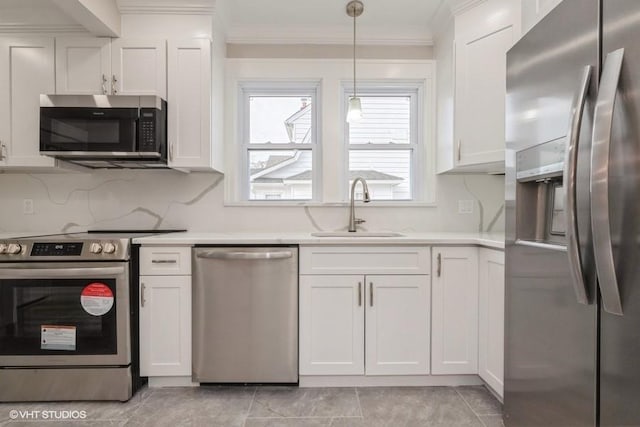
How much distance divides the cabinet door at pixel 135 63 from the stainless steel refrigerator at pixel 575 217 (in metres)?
2.06

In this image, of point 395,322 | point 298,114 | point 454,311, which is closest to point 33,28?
point 298,114

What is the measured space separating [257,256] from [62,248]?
1083 mm

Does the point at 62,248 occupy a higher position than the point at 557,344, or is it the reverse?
the point at 62,248

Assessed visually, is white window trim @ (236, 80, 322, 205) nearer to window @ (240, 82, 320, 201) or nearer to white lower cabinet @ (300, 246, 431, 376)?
window @ (240, 82, 320, 201)

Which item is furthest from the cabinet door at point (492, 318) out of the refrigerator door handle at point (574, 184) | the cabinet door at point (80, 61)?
the cabinet door at point (80, 61)

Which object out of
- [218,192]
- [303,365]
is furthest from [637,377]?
[218,192]

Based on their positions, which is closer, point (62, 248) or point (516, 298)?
point (516, 298)

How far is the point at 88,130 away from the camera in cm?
206

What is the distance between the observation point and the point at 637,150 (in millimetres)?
784

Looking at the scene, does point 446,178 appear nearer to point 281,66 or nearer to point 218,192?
point 281,66

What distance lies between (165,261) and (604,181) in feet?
6.59

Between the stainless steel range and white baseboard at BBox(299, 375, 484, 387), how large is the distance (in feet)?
3.52

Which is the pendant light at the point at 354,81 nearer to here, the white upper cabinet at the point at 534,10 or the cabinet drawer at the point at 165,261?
the white upper cabinet at the point at 534,10

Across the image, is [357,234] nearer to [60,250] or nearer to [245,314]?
[245,314]
